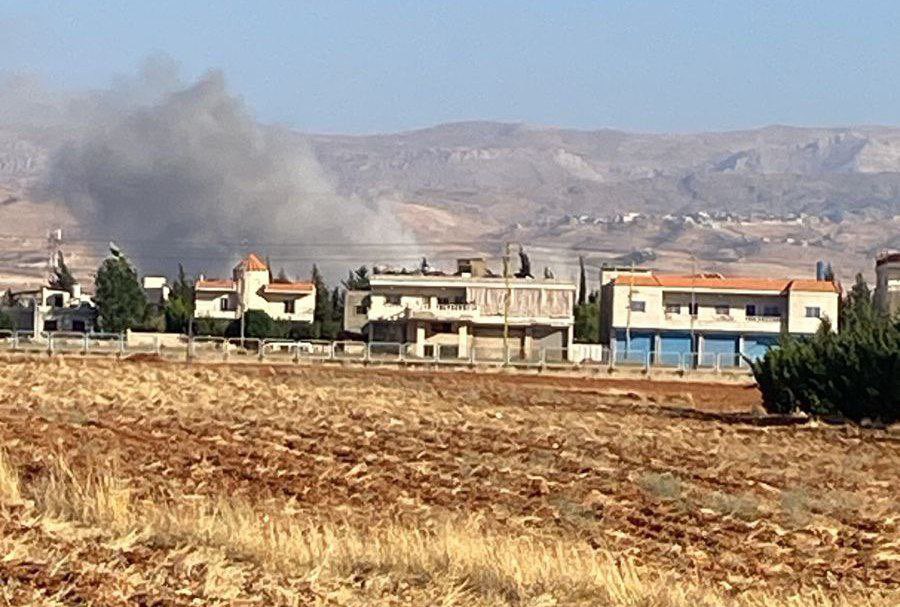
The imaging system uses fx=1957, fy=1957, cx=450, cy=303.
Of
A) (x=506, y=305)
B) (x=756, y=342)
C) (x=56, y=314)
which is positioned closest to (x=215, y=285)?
(x=56, y=314)

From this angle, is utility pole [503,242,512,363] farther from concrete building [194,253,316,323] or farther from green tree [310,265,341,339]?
concrete building [194,253,316,323]

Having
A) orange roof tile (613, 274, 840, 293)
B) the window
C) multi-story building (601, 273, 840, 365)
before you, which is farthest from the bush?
the window

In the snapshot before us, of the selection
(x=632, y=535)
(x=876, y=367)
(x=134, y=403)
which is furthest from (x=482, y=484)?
(x=876, y=367)

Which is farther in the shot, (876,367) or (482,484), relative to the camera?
(876,367)

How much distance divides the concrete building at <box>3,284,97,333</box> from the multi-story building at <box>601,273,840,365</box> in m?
32.5

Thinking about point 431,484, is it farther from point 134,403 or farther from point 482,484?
point 134,403

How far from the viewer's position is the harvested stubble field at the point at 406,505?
11.7m

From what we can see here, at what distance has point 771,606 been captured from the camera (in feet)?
44.0

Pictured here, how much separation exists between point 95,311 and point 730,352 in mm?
40412

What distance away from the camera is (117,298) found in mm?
115312

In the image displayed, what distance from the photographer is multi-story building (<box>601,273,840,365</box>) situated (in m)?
109

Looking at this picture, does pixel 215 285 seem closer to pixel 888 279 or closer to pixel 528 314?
pixel 528 314

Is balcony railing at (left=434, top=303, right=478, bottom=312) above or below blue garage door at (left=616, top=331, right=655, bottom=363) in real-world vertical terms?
above

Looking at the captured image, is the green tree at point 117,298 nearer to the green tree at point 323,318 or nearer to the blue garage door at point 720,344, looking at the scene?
the green tree at point 323,318
